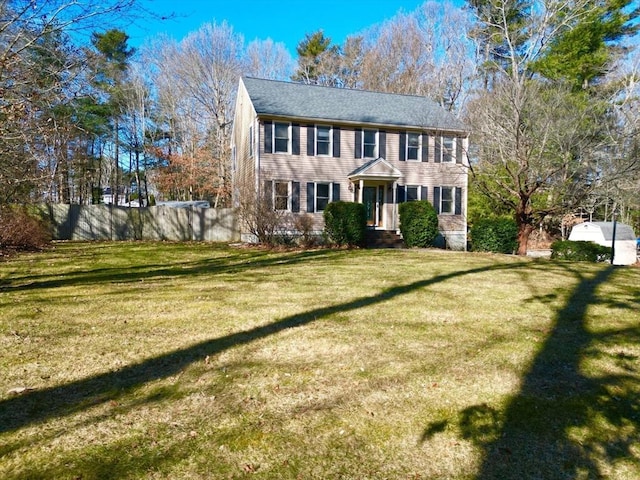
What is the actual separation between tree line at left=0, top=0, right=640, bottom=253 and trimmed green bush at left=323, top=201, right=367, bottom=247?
494cm

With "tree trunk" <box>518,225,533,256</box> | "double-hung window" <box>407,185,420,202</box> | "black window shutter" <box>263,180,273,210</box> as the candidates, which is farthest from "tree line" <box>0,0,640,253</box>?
"black window shutter" <box>263,180,273,210</box>

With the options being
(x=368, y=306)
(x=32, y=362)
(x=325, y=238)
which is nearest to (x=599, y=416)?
(x=368, y=306)

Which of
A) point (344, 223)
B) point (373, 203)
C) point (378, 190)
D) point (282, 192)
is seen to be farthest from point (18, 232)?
point (378, 190)

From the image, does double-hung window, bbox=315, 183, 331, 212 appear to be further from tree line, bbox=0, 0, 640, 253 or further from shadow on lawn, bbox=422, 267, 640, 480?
shadow on lawn, bbox=422, 267, 640, 480

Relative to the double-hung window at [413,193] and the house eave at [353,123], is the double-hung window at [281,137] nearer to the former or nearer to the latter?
the house eave at [353,123]

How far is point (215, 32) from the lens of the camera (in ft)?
94.6

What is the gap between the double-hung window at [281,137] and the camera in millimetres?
17547

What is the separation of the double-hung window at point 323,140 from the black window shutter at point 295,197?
174cm

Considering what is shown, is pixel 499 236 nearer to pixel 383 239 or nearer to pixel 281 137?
pixel 383 239

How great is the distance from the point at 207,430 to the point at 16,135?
20.1 ft

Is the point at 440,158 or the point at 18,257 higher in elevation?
the point at 440,158

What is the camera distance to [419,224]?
16.2 m

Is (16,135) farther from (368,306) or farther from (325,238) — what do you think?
(325,238)

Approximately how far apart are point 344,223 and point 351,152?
15.5 feet
